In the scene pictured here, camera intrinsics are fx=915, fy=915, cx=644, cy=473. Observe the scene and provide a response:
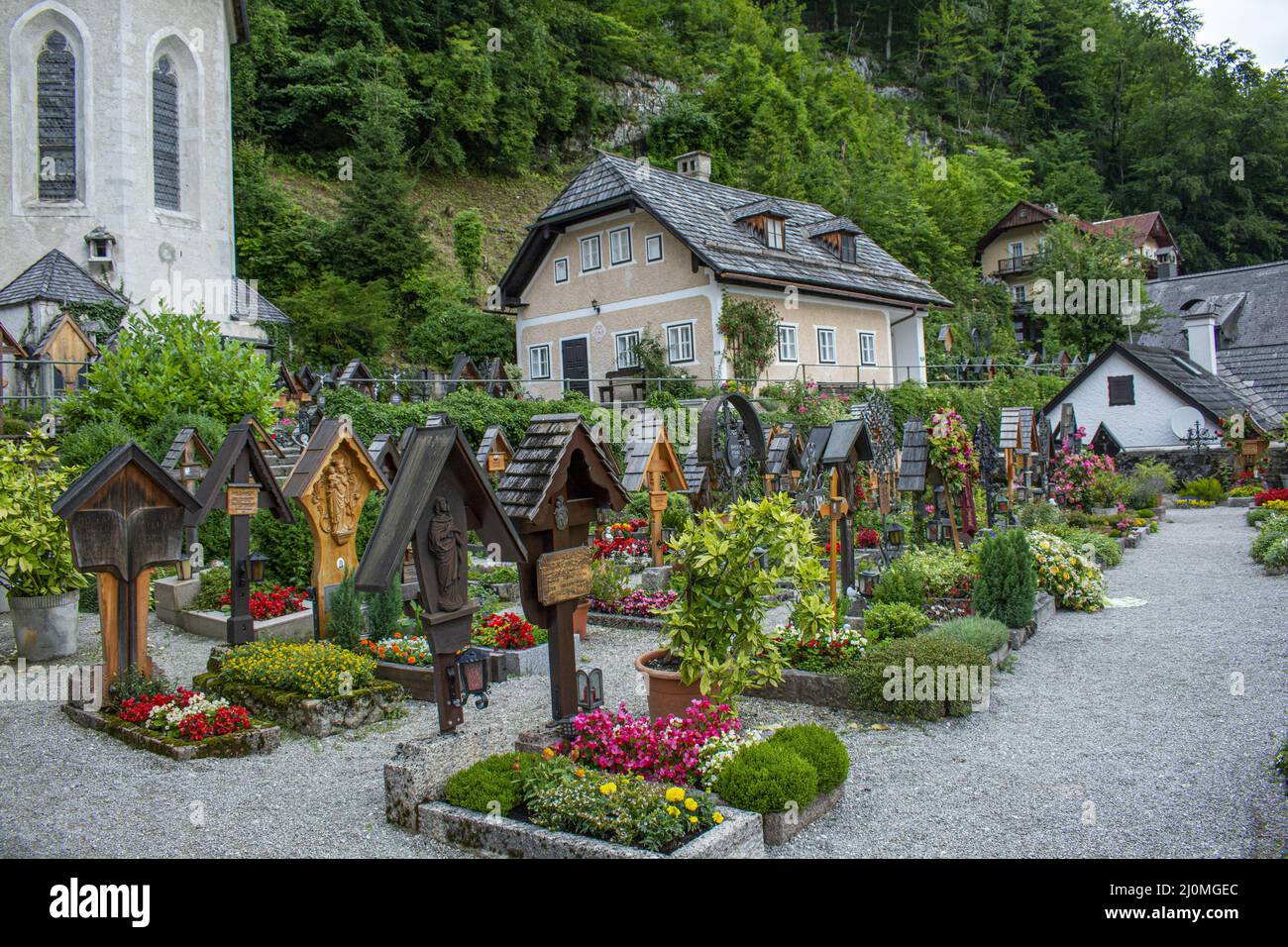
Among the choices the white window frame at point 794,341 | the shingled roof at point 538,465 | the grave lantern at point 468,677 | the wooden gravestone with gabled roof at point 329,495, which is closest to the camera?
the grave lantern at point 468,677

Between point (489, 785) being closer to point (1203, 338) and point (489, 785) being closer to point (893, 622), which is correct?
point (893, 622)

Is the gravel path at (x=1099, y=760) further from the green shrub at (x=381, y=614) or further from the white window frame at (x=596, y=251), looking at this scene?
the white window frame at (x=596, y=251)

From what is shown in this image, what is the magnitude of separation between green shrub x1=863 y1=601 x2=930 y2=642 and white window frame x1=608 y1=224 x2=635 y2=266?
21214 millimetres

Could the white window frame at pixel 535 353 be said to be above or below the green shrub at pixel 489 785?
above

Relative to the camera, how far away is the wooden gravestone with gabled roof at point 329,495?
10.6 m

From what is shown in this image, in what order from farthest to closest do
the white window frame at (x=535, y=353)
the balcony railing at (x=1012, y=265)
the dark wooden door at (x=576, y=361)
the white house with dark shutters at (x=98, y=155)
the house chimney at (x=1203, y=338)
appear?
the balcony railing at (x=1012, y=265) < the white window frame at (x=535, y=353) < the dark wooden door at (x=576, y=361) < the house chimney at (x=1203, y=338) < the white house with dark shutters at (x=98, y=155)

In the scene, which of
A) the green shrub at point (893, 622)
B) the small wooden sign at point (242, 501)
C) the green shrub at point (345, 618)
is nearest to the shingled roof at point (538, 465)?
the green shrub at point (345, 618)

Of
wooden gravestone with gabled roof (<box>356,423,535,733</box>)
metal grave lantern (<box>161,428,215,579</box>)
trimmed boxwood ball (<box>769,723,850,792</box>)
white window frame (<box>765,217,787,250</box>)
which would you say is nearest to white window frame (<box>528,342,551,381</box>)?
white window frame (<box>765,217,787,250</box>)

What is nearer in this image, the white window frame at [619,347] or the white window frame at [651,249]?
the white window frame at [651,249]

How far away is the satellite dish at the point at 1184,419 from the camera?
88.2 ft

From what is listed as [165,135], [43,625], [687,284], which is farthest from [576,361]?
[43,625]

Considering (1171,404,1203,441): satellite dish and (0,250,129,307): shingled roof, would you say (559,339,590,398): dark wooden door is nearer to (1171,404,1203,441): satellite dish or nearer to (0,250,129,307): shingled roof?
(0,250,129,307): shingled roof

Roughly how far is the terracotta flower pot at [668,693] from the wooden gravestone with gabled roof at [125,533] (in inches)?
172

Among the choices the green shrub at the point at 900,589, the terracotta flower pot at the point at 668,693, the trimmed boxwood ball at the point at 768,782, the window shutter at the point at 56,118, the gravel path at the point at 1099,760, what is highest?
the window shutter at the point at 56,118
